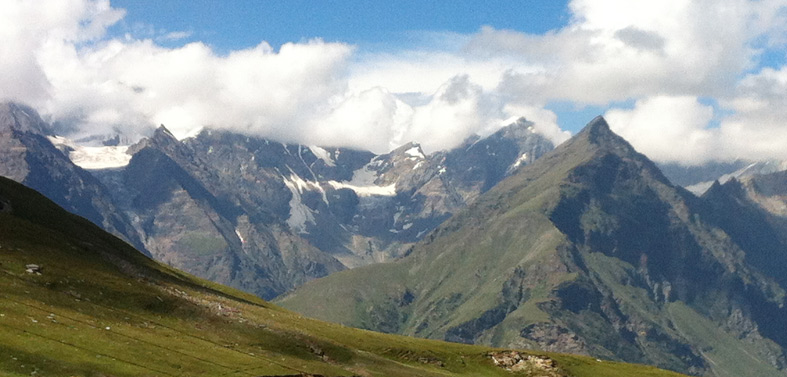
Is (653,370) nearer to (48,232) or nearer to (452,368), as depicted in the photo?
(452,368)

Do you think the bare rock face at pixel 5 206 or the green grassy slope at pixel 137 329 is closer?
the green grassy slope at pixel 137 329

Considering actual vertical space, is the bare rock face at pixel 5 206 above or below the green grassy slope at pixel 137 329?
above

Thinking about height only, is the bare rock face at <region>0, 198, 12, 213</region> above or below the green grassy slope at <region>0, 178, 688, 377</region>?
above

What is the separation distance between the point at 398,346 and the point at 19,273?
208ft

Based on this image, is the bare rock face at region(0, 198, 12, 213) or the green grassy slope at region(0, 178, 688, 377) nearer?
the green grassy slope at region(0, 178, 688, 377)

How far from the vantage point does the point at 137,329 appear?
10762 cm

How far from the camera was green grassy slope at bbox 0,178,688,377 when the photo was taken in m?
91.3

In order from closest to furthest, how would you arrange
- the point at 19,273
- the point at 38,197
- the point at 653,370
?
1. the point at 19,273
2. the point at 38,197
3. the point at 653,370

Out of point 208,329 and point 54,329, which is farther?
point 208,329

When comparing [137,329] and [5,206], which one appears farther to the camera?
[5,206]

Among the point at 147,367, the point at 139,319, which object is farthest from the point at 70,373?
the point at 139,319

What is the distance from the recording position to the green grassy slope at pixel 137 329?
91.3 meters

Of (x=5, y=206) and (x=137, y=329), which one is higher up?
(x=5, y=206)

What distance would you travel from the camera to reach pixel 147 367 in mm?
91875
